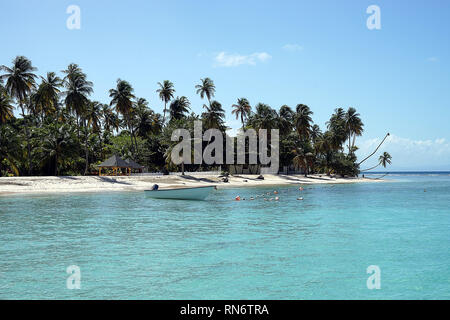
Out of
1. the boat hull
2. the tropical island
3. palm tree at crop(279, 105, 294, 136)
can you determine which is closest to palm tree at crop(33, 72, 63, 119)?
the tropical island

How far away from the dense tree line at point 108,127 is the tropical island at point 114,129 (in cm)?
13

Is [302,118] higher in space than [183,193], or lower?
higher

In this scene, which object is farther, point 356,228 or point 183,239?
point 356,228

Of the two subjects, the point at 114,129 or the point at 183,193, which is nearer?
the point at 183,193

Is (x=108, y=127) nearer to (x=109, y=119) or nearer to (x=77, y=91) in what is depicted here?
(x=109, y=119)

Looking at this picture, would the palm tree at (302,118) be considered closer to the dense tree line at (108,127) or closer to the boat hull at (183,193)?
the dense tree line at (108,127)

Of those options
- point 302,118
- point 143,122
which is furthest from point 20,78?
point 302,118

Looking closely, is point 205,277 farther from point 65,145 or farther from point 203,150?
point 203,150

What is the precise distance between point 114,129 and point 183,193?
215ft

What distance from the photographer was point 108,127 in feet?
292

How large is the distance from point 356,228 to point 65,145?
46810 mm

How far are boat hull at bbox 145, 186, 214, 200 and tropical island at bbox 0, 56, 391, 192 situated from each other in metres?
26.2
